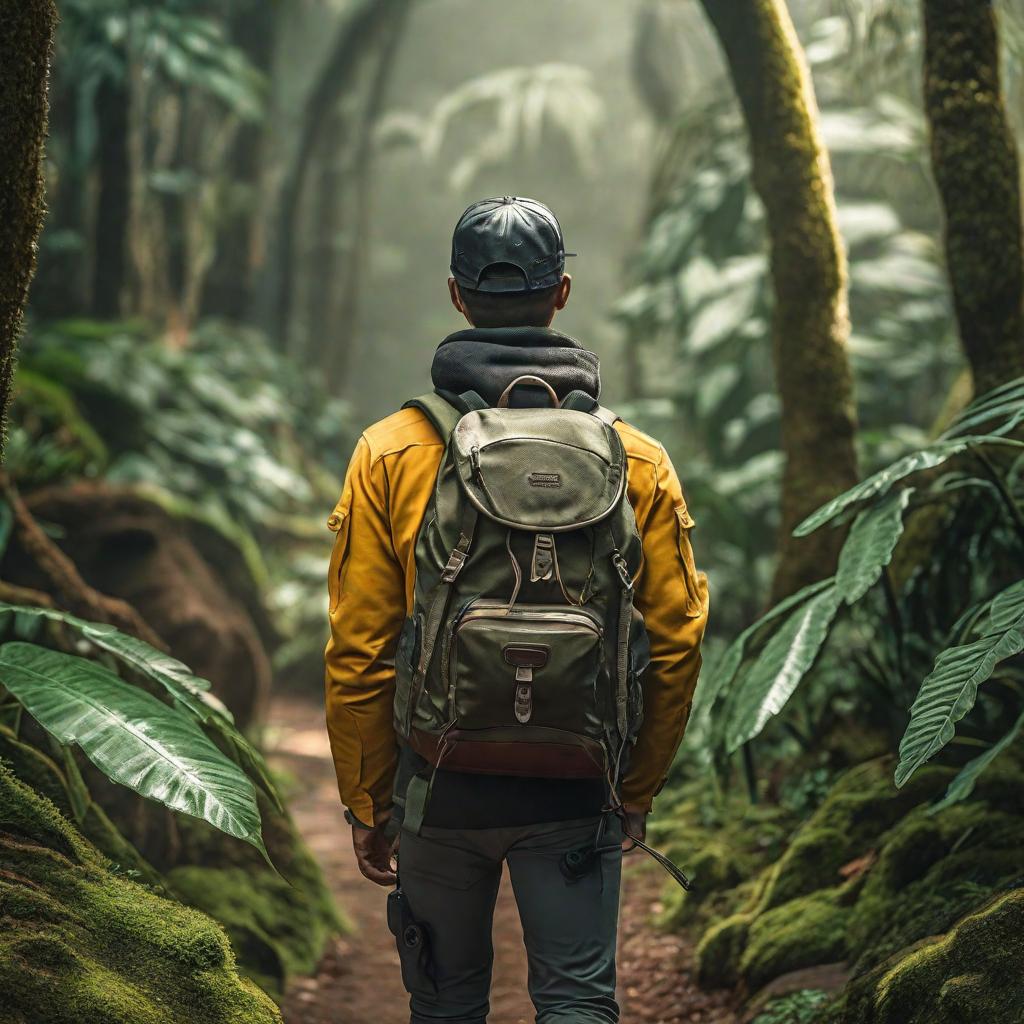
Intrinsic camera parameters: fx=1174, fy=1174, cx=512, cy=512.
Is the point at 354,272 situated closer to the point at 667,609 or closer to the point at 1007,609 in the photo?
the point at 1007,609

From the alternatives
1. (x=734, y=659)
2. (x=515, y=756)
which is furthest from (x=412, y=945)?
(x=734, y=659)

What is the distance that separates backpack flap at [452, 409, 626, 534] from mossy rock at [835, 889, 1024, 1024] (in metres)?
1.24

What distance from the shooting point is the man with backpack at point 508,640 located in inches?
83.1

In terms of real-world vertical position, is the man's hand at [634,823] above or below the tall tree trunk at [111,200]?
below

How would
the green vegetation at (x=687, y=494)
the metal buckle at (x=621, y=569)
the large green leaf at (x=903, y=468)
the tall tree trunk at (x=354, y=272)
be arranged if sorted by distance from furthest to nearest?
the tall tree trunk at (x=354, y=272)
the large green leaf at (x=903, y=468)
the green vegetation at (x=687, y=494)
the metal buckle at (x=621, y=569)

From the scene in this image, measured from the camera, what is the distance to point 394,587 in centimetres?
231

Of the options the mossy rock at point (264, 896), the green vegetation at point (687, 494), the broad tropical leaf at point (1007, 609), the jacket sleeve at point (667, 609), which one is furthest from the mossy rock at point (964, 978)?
the mossy rock at point (264, 896)

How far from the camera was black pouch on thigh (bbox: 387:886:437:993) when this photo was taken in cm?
226

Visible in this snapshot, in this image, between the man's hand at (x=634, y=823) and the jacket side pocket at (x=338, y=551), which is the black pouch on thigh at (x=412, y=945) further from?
the jacket side pocket at (x=338, y=551)

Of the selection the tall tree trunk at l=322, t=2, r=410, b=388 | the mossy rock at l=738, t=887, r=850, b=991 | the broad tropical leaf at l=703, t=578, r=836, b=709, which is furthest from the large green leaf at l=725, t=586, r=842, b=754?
the tall tree trunk at l=322, t=2, r=410, b=388

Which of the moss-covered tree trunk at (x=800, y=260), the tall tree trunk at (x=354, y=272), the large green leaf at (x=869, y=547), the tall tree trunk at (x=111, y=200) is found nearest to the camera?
the large green leaf at (x=869, y=547)

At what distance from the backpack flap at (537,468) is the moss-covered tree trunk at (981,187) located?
7.42 ft

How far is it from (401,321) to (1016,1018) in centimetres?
1971

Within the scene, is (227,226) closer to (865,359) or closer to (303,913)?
(865,359)
